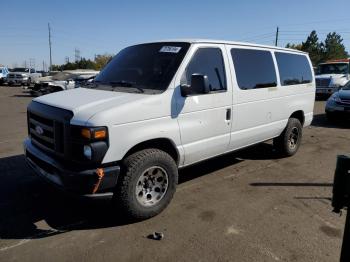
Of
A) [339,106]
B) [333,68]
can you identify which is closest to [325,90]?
[333,68]

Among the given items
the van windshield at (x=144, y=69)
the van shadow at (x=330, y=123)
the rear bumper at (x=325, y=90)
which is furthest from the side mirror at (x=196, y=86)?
the rear bumper at (x=325, y=90)

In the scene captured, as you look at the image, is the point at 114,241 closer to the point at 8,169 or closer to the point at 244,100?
the point at 244,100

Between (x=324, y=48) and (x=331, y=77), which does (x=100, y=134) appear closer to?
(x=331, y=77)

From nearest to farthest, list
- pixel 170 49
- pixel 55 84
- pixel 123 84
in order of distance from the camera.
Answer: pixel 123 84, pixel 170 49, pixel 55 84

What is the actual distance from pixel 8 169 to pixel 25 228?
234cm

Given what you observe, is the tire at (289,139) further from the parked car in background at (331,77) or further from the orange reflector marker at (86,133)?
the parked car in background at (331,77)

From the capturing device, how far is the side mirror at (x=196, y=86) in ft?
13.6

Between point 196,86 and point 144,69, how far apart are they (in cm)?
82

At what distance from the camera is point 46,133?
3955 mm

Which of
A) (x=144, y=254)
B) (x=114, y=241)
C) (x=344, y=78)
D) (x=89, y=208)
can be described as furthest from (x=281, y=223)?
(x=344, y=78)

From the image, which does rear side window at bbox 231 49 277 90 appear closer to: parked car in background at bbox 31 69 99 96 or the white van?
the white van

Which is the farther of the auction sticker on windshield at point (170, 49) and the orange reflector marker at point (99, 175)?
the auction sticker on windshield at point (170, 49)

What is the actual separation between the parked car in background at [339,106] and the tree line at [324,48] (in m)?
67.5

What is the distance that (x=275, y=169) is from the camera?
6.07 meters
